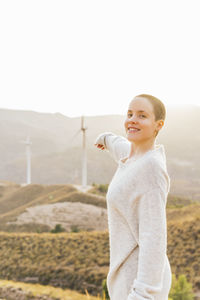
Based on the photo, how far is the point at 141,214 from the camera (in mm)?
1752

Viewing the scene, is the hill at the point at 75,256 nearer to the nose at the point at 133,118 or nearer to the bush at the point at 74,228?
the bush at the point at 74,228

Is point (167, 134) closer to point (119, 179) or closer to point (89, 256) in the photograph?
point (89, 256)

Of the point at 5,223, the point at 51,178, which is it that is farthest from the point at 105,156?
the point at 5,223

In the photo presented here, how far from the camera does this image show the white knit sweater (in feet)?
5.49

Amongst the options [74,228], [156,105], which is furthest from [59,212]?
[156,105]

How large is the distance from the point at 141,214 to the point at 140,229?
8 centimetres

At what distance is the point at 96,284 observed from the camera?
1753cm

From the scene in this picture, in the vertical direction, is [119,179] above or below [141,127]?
below

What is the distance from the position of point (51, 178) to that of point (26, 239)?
75310mm

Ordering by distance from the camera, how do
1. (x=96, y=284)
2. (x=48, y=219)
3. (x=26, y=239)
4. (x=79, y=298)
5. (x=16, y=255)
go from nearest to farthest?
(x=79, y=298)
(x=96, y=284)
(x=16, y=255)
(x=26, y=239)
(x=48, y=219)

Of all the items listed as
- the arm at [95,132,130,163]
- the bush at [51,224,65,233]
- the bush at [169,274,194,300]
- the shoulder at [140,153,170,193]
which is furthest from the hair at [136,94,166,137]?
the bush at [51,224,65,233]

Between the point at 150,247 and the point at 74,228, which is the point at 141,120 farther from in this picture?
the point at 74,228

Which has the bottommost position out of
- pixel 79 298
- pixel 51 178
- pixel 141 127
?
pixel 51 178

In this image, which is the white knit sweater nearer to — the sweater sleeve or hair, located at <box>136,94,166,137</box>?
the sweater sleeve
